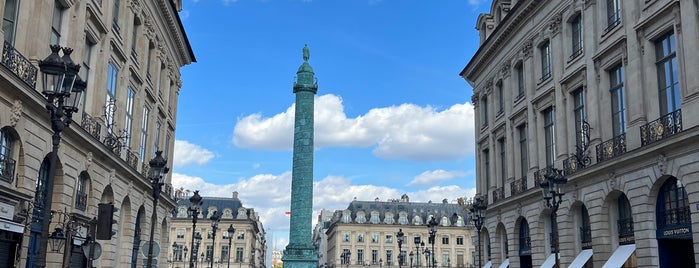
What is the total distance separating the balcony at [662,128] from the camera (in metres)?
20.1

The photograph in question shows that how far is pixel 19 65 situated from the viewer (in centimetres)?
1653

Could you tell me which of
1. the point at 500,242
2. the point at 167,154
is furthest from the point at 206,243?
the point at 500,242

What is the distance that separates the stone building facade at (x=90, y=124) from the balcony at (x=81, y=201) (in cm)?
5

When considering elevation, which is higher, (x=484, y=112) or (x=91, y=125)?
(x=484, y=112)

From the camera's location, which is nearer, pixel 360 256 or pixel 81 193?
pixel 81 193

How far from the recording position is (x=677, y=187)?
67.8 feet

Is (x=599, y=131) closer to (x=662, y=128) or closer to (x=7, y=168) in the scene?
(x=662, y=128)

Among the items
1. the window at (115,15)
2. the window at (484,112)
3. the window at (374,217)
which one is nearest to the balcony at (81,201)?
the window at (115,15)

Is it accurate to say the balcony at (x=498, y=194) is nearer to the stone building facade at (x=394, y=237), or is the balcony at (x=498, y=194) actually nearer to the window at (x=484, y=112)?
the window at (x=484, y=112)

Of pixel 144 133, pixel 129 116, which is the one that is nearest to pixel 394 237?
pixel 144 133

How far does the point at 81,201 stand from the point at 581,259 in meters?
17.5

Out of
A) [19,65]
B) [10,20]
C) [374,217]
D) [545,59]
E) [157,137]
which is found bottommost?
[19,65]

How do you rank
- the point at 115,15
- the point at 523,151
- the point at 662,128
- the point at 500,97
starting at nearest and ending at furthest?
the point at 662,128, the point at 115,15, the point at 523,151, the point at 500,97

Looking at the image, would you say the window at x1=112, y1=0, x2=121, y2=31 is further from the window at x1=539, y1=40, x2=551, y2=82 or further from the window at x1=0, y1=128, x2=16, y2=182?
the window at x1=539, y1=40, x2=551, y2=82
